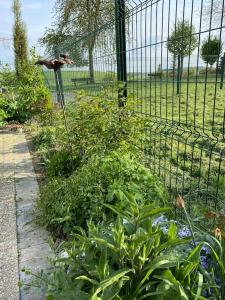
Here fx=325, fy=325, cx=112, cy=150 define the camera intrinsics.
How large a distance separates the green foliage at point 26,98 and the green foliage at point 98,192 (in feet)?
15.8

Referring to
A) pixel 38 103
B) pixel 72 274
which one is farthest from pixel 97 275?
pixel 38 103

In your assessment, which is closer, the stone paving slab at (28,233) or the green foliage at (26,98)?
the stone paving slab at (28,233)

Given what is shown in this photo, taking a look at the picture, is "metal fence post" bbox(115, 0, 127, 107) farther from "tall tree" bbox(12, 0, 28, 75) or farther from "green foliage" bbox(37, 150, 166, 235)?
"tall tree" bbox(12, 0, 28, 75)

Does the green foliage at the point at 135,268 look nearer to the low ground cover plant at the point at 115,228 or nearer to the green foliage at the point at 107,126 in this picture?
Answer: the low ground cover plant at the point at 115,228

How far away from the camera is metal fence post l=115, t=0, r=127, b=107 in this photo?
3.29 m

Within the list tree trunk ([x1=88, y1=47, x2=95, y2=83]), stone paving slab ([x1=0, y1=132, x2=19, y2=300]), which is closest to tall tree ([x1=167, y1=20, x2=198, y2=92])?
stone paving slab ([x1=0, y1=132, x2=19, y2=300])

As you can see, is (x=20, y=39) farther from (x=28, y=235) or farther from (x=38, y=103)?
(x=28, y=235)

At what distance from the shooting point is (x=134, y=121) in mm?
Answer: 3104

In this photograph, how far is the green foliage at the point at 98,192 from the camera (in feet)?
7.72

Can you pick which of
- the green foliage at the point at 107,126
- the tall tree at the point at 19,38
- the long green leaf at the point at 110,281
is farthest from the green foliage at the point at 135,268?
the tall tree at the point at 19,38

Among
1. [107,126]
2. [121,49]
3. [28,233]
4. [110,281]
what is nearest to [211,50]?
[107,126]

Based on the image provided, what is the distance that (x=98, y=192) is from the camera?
2.46 meters

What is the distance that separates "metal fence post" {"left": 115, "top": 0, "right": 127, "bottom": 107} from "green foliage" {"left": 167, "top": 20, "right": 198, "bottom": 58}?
860 millimetres

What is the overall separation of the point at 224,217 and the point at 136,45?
6.66ft
